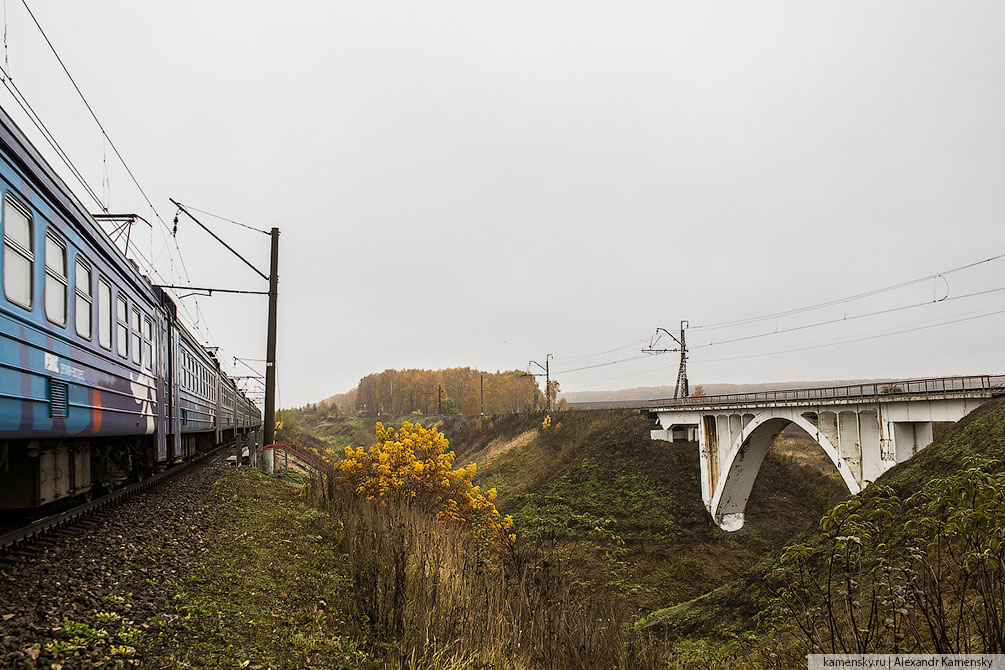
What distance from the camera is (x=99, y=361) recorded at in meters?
6.51

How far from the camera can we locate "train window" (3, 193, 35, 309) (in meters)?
4.52

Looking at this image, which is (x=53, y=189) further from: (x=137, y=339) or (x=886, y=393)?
(x=886, y=393)

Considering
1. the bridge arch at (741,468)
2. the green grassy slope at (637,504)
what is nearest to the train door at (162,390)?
the green grassy slope at (637,504)

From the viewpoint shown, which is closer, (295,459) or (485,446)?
(295,459)

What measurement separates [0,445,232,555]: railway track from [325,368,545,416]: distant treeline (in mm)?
73126

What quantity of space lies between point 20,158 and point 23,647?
11.2 ft

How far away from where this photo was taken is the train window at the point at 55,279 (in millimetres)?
5285

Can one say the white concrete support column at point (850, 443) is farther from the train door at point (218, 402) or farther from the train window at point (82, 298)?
the train window at point (82, 298)

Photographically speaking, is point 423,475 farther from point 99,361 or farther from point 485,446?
point 485,446

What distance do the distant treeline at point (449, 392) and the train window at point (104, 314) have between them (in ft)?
248

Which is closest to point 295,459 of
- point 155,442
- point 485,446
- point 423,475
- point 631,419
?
point 423,475

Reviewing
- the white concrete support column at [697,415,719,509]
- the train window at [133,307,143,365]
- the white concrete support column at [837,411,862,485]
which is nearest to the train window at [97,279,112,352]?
the train window at [133,307,143,365]

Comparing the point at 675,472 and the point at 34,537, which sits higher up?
the point at 34,537

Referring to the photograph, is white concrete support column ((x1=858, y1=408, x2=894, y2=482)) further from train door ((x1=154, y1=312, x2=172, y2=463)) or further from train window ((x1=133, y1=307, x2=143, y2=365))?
train window ((x1=133, y1=307, x2=143, y2=365))
